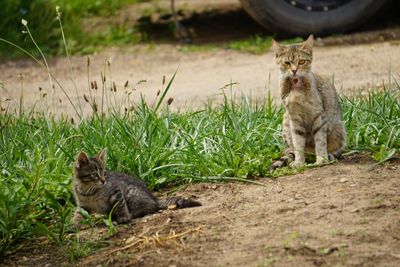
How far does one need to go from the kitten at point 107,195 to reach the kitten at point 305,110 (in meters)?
1.07

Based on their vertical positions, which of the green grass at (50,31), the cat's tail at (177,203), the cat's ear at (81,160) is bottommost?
the cat's tail at (177,203)

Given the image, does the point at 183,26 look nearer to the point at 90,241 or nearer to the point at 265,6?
the point at 265,6

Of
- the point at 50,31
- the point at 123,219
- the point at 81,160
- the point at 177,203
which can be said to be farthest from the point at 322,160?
the point at 50,31

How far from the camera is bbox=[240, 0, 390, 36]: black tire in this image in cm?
1089

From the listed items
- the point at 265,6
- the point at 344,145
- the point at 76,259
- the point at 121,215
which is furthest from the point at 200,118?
the point at 265,6

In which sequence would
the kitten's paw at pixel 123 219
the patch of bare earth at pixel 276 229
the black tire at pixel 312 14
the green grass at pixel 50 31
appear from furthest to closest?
the green grass at pixel 50 31, the black tire at pixel 312 14, the kitten's paw at pixel 123 219, the patch of bare earth at pixel 276 229

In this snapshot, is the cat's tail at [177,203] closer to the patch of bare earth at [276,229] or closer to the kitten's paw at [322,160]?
the patch of bare earth at [276,229]

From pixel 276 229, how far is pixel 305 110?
5.16 feet

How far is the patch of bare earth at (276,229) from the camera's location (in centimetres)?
487

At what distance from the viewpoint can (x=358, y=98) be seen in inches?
311

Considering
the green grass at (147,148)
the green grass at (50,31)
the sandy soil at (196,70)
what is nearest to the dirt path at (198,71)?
the sandy soil at (196,70)

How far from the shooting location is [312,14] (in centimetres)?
1096

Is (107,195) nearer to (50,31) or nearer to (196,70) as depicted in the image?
(196,70)

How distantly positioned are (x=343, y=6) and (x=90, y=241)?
253 inches
